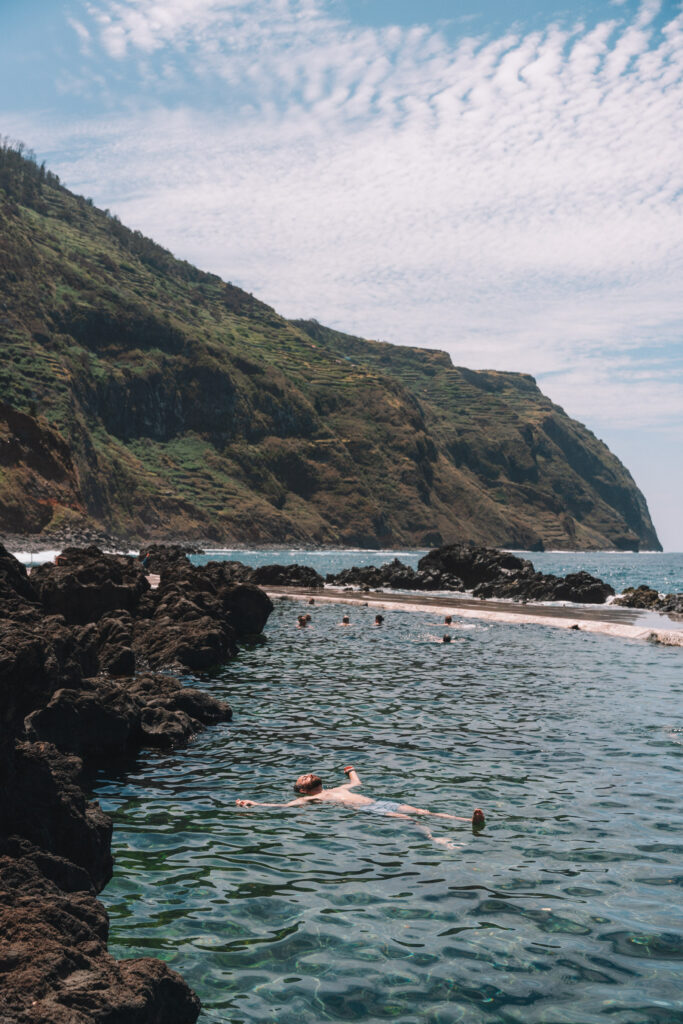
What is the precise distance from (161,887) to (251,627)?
26890 millimetres

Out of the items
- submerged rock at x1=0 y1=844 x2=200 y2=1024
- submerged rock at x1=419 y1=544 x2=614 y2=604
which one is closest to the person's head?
submerged rock at x1=0 y1=844 x2=200 y2=1024

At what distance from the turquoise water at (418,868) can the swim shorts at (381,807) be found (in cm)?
22

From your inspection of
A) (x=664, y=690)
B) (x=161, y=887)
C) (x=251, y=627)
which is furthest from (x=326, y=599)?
(x=161, y=887)

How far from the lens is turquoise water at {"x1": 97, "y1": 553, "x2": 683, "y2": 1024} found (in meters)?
7.13

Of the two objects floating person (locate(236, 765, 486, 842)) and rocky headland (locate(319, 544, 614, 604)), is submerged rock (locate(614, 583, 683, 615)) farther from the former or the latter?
floating person (locate(236, 765, 486, 842))

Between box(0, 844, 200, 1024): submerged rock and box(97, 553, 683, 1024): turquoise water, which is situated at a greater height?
box(0, 844, 200, 1024): submerged rock

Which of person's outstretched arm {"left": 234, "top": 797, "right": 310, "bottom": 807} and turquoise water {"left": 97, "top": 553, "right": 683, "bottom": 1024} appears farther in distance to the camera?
person's outstretched arm {"left": 234, "top": 797, "right": 310, "bottom": 807}

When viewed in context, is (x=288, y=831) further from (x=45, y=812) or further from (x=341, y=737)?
(x=341, y=737)

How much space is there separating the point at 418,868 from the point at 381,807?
2.32 meters

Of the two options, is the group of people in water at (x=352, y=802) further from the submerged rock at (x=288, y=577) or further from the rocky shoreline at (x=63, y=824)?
the submerged rock at (x=288, y=577)

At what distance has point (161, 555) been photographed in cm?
8362

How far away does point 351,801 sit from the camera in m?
12.5

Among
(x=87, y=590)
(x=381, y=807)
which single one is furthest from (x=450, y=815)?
(x=87, y=590)

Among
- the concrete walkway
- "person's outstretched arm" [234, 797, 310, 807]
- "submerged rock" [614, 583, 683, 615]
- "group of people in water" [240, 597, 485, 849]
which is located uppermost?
"submerged rock" [614, 583, 683, 615]
